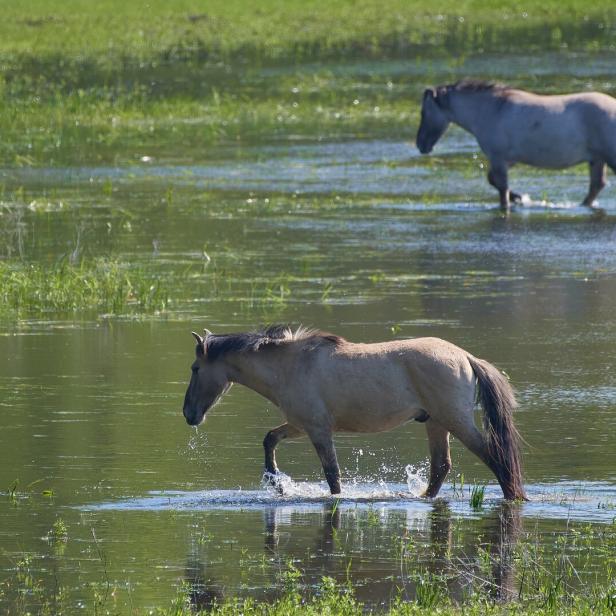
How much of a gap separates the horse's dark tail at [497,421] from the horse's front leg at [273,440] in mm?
1135

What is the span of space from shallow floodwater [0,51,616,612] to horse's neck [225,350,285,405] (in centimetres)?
48

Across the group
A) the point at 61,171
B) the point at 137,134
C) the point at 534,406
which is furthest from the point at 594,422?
the point at 137,134

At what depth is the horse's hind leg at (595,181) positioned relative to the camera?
21203 mm

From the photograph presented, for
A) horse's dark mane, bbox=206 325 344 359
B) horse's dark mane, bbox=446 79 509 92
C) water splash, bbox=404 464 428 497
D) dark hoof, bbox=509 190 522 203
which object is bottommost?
dark hoof, bbox=509 190 522 203

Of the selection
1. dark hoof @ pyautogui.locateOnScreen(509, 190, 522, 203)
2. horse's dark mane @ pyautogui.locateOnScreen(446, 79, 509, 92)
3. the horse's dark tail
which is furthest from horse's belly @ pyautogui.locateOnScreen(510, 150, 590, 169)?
the horse's dark tail

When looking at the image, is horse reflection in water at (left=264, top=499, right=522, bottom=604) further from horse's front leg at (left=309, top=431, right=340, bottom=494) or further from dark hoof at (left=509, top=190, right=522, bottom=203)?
dark hoof at (left=509, top=190, right=522, bottom=203)

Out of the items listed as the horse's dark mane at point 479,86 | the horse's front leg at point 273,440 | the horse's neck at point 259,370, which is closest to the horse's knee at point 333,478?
the horse's front leg at point 273,440

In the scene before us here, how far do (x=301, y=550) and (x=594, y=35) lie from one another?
107 feet

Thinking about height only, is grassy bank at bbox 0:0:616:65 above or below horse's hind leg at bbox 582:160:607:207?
above

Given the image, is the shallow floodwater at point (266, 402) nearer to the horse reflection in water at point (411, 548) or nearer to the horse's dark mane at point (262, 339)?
the horse reflection in water at point (411, 548)

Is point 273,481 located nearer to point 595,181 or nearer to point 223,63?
point 595,181

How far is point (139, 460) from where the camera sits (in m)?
10.5

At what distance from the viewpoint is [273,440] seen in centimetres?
1012

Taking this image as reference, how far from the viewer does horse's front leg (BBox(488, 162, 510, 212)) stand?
2112 cm
